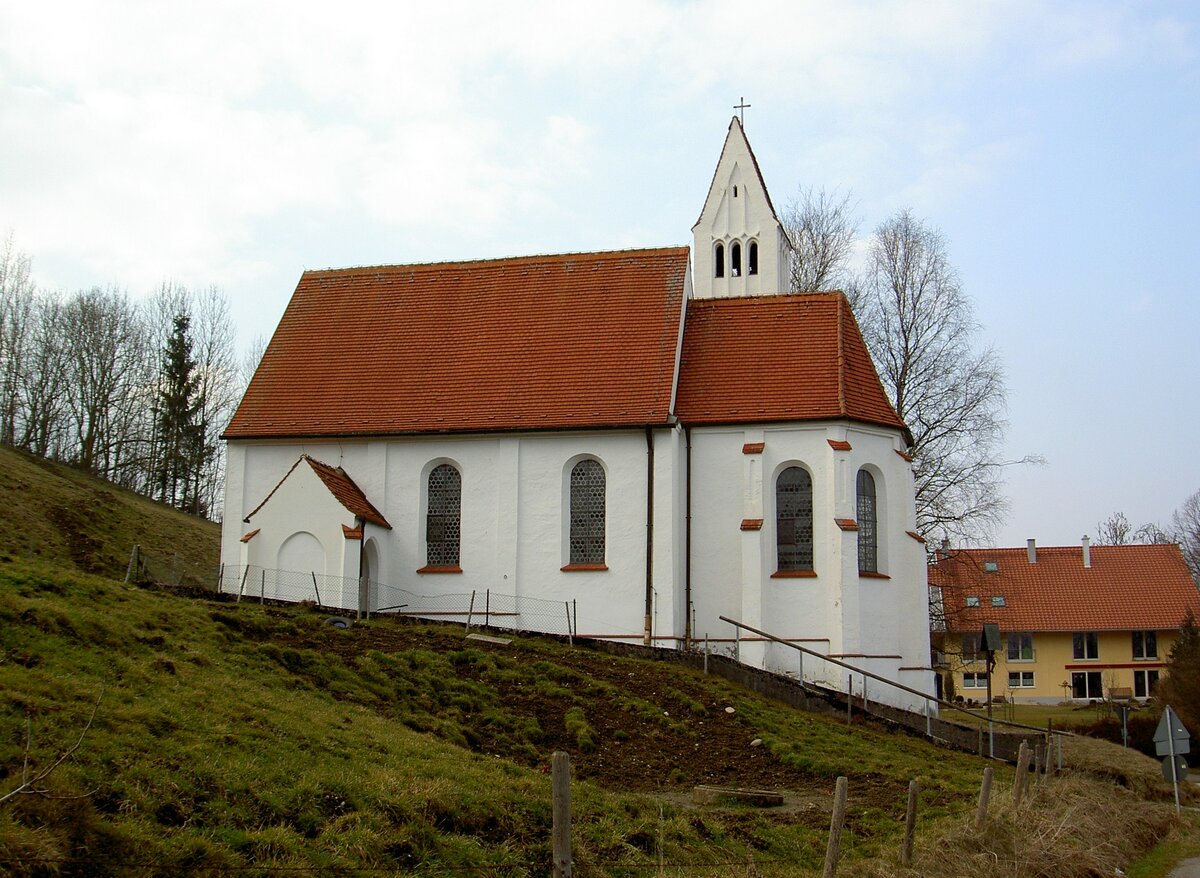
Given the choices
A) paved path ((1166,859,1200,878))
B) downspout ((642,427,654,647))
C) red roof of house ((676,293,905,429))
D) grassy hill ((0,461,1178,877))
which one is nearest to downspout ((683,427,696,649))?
red roof of house ((676,293,905,429))

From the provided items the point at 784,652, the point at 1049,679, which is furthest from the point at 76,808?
the point at 1049,679

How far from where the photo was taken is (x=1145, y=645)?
180ft

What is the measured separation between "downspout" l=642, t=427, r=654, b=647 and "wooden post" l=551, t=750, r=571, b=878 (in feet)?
60.9

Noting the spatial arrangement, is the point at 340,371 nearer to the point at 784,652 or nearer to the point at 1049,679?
the point at 784,652

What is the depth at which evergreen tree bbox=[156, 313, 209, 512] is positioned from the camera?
54.5m

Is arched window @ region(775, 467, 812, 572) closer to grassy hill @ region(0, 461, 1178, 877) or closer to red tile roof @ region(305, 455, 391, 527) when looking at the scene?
grassy hill @ region(0, 461, 1178, 877)

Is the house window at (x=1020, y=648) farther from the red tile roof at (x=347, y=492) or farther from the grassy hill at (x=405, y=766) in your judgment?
the red tile roof at (x=347, y=492)

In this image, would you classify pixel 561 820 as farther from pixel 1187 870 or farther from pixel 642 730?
pixel 1187 870

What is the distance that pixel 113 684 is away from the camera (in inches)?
429

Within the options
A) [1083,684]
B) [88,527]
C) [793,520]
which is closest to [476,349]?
[793,520]

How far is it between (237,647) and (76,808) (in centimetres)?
752

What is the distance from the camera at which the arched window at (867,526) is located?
27.1 m

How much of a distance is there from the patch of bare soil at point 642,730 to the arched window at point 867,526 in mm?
6484

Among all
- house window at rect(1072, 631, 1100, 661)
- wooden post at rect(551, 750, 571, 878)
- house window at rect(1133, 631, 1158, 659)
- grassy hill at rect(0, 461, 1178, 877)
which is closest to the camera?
wooden post at rect(551, 750, 571, 878)
